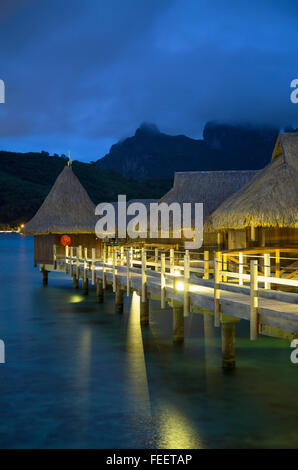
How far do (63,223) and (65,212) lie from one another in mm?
950

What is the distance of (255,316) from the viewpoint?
9.45m

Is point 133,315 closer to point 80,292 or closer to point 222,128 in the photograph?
point 80,292

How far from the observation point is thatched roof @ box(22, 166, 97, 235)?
1303 inches

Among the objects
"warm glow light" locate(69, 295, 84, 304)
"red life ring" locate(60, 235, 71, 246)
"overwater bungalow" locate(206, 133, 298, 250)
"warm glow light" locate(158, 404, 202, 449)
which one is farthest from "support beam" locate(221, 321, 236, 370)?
"red life ring" locate(60, 235, 71, 246)

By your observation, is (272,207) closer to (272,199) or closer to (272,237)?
(272,199)

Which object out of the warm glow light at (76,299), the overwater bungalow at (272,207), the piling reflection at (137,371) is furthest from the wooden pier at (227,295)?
the warm glow light at (76,299)

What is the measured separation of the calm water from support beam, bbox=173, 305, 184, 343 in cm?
41

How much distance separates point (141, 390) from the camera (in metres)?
12.5

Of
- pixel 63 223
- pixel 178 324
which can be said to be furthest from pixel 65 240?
pixel 178 324

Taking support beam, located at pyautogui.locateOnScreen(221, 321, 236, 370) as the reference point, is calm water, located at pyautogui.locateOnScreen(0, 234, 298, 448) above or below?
below

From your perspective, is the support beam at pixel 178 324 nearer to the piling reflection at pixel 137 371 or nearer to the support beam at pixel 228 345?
the piling reflection at pixel 137 371

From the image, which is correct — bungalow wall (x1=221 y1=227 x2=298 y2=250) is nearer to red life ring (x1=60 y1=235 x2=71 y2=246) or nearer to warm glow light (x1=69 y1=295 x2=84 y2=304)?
warm glow light (x1=69 y1=295 x2=84 y2=304)
